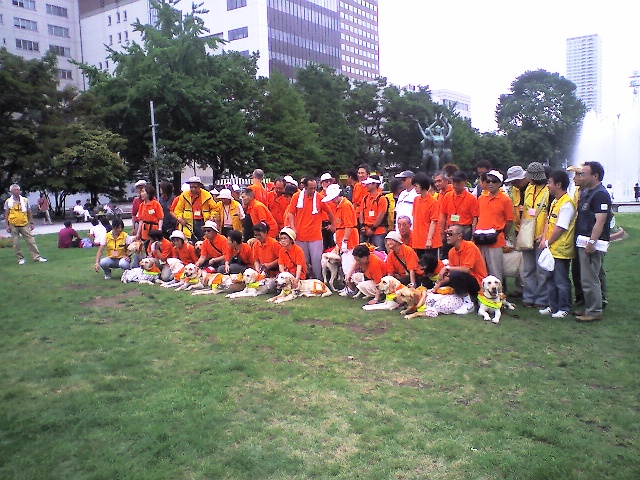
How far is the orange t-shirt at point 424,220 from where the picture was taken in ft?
27.4

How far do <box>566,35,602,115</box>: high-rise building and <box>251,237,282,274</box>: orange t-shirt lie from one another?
83278 mm

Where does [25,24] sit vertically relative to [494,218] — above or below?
above

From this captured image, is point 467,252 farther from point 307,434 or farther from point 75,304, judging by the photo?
point 75,304

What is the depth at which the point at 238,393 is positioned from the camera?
4938mm

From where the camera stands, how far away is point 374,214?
964 centimetres

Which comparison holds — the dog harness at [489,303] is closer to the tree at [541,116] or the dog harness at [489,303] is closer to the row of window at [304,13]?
the tree at [541,116]

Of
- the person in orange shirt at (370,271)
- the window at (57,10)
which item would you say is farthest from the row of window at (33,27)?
the person in orange shirt at (370,271)

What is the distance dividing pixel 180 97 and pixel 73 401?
95.5 feet

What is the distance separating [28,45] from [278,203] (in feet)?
219

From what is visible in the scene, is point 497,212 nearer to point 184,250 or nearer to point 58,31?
point 184,250

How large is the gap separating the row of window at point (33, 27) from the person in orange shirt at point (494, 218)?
70982 millimetres

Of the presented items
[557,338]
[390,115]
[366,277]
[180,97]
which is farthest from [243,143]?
[557,338]

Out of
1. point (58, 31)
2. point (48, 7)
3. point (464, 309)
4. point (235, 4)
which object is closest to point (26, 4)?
point (48, 7)

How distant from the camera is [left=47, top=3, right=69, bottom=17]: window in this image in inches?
2611
